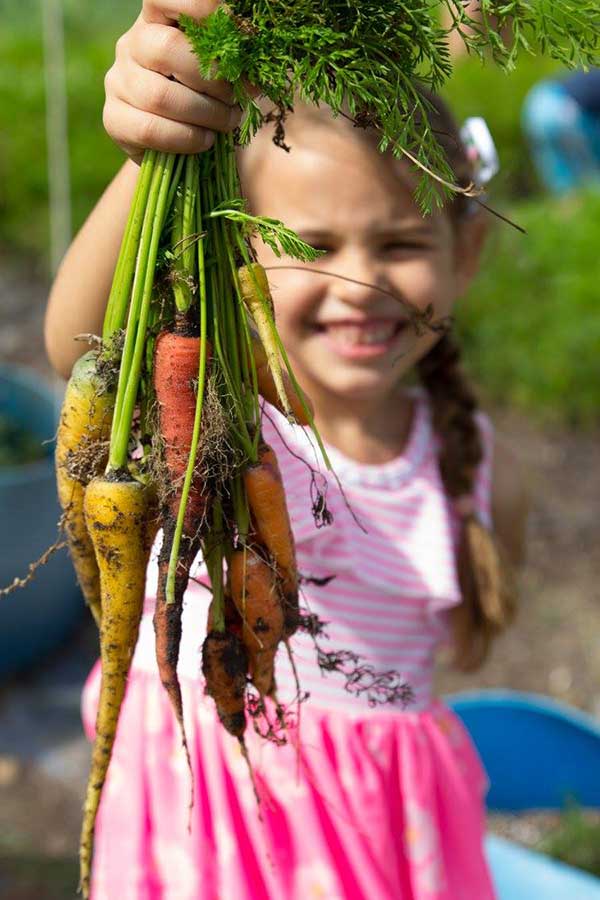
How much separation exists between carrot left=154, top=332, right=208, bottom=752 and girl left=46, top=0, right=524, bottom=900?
21 centimetres

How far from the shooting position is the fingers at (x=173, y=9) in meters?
0.90

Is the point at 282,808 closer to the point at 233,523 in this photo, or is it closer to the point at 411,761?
the point at 411,761

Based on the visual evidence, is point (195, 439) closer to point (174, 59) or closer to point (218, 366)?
point (218, 366)

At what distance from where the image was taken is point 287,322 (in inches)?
59.4

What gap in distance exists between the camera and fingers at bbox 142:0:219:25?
2.95 ft

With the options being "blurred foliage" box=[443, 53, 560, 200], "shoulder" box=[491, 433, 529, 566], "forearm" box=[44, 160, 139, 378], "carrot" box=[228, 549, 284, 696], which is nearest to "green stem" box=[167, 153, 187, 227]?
"forearm" box=[44, 160, 139, 378]

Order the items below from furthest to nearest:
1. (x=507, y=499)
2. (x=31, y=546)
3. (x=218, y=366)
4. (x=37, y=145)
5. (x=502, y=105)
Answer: (x=502, y=105)
(x=37, y=145)
(x=31, y=546)
(x=507, y=499)
(x=218, y=366)

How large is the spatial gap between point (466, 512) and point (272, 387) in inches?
32.2

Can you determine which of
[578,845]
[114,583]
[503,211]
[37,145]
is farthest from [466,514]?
[37,145]

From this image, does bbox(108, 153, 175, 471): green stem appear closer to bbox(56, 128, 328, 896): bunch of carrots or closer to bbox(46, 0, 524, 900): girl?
bbox(56, 128, 328, 896): bunch of carrots

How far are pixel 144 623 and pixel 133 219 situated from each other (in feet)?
2.57

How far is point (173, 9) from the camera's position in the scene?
0.91m

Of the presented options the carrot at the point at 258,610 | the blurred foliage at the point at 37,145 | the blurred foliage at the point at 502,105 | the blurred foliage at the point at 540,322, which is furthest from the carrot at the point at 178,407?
the blurred foliage at the point at 502,105

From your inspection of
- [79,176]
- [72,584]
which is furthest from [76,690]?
[79,176]
